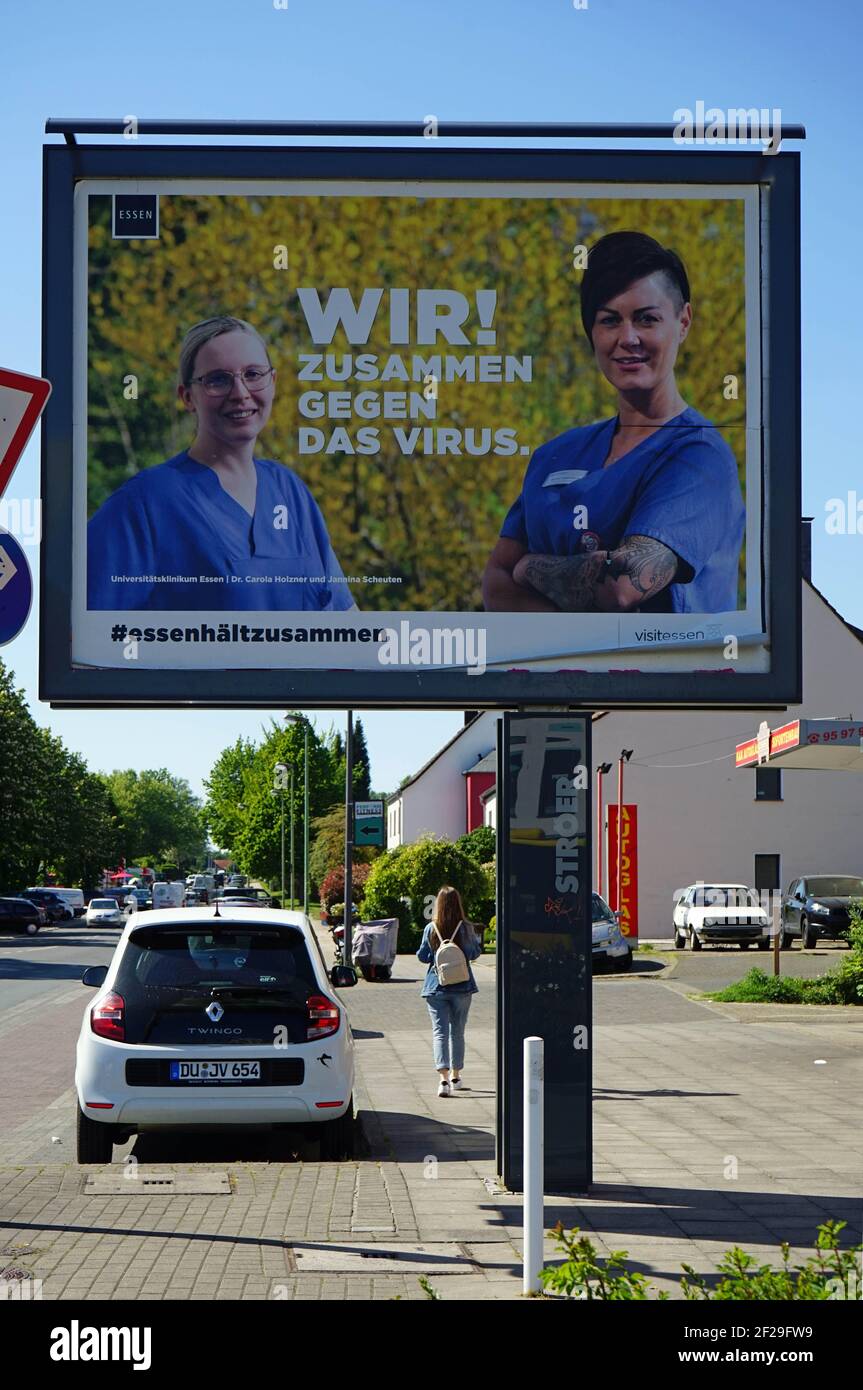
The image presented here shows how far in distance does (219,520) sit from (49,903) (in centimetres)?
7060

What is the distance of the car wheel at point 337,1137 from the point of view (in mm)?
10203

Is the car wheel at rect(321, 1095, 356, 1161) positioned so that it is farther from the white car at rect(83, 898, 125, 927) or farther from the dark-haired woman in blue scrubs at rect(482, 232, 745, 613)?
the white car at rect(83, 898, 125, 927)

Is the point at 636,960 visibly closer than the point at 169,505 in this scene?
No

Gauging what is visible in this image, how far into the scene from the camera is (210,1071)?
32.0 ft

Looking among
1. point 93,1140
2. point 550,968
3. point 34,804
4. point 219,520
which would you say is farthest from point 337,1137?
point 34,804

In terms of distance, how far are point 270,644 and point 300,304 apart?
194cm

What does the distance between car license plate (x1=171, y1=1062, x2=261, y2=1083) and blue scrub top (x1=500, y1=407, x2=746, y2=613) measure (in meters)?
3.57

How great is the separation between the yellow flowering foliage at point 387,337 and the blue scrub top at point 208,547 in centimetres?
12

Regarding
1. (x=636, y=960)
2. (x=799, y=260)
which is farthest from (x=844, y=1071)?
(x=636, y=960)

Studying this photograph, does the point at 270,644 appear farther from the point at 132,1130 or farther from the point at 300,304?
the point at 132,1130

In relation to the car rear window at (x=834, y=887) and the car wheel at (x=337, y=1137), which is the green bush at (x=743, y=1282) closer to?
the car wheel at (x=337, y=1137)

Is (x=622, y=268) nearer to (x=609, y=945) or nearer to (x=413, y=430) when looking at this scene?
(x=413, y=430)
